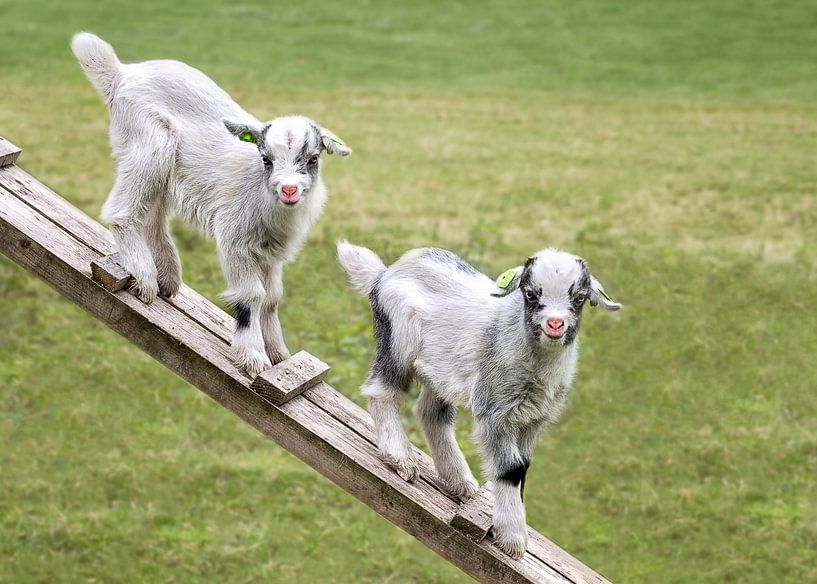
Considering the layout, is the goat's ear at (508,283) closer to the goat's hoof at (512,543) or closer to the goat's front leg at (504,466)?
the goat's front leg at (504,466)

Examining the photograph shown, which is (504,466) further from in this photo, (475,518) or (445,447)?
(445,447)

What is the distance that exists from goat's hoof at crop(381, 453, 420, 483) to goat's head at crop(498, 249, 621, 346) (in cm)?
83

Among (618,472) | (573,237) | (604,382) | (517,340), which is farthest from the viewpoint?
(573,237)

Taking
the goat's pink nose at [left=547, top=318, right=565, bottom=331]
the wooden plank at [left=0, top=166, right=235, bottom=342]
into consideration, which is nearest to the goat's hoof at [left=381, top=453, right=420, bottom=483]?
the wooden plank at [left=0, top=166, right=235, bottom=342]

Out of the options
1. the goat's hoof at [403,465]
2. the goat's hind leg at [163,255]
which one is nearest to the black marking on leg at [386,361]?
the goat's hoof at [403,465]

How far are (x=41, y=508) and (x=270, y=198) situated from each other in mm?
3917

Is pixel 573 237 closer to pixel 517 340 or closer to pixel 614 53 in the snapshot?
pixel 517 340

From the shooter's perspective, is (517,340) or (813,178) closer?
(517,340)

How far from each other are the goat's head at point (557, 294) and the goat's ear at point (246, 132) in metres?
1.03

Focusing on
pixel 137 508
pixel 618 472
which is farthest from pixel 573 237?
pixel 137 508

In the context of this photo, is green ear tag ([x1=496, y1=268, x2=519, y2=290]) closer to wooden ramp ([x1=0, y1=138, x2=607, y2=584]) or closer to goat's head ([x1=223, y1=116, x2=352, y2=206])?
goat's head ([x1=223, y1=116, x2=352, y2=206])

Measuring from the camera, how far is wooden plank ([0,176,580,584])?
3957mm

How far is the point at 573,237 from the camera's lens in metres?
10.1

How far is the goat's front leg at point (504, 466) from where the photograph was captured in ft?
12.1
